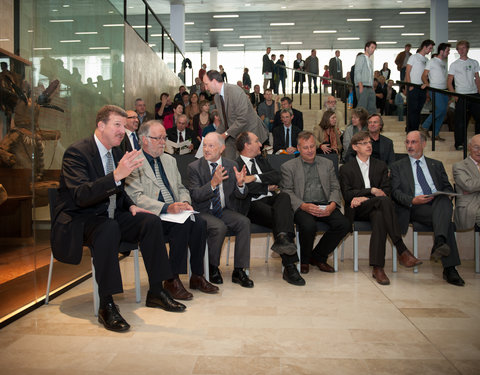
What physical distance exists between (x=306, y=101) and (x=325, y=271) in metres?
9.74

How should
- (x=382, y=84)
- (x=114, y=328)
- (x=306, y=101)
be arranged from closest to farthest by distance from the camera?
(x=114, y=328), (x=382, y=84), (x=306, y=101)

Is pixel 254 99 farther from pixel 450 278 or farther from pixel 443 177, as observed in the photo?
pixel 450 278

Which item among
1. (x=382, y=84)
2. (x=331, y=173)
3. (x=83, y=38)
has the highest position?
(x=382, y=84)

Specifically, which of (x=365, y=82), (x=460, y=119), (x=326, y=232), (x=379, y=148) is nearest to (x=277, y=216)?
(x=326, y=232)

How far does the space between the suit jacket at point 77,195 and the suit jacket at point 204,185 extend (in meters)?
0.99

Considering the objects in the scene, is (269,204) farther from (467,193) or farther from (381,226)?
(467,193)

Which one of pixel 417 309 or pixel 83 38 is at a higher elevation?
pixel 83 38

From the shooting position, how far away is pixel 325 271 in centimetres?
411

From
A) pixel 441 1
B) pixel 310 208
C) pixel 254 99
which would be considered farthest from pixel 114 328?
pixel 441 1

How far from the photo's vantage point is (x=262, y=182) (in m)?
4.08

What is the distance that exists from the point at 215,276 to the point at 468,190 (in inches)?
92.0

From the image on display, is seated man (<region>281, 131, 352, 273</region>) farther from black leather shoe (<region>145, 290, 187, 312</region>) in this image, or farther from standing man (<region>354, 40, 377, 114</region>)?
standing man (<region>354, 40, 377, 114</region>)

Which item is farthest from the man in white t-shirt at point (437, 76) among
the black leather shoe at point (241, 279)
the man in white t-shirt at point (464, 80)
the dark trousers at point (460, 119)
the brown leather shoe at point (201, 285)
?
the brown leather shoe at point (201, 285)

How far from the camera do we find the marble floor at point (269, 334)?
6.86 ft
